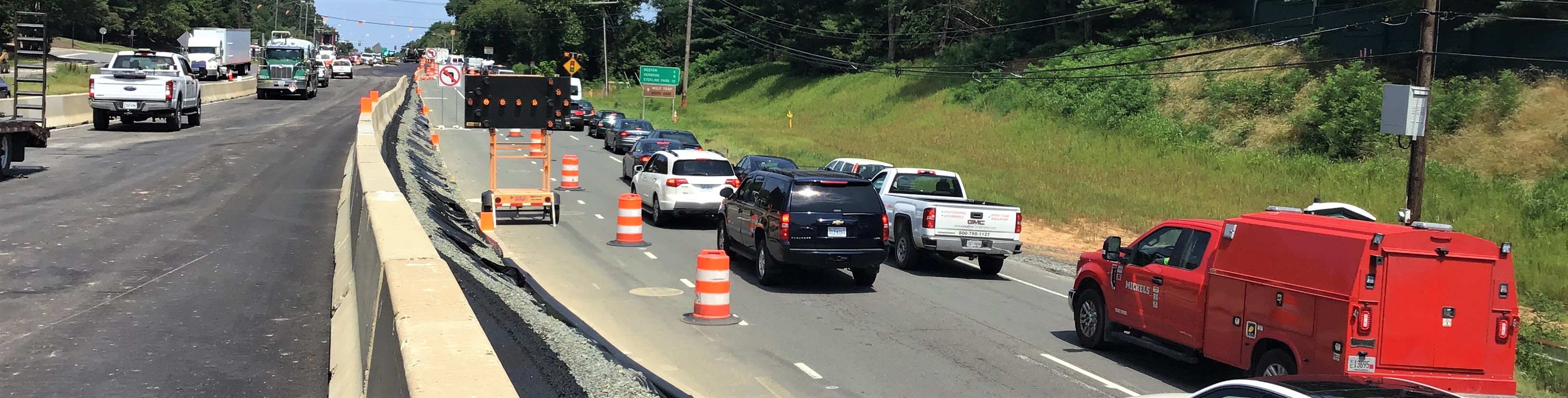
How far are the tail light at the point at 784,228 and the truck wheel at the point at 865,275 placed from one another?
4.18 ft

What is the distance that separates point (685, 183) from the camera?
2262cm

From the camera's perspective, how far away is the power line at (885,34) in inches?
2260

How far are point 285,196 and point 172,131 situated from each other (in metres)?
16.2

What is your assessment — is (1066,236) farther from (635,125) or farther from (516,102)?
(635,125)

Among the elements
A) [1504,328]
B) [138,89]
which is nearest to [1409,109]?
[1504,328]

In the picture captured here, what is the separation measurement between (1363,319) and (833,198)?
803 centimetres

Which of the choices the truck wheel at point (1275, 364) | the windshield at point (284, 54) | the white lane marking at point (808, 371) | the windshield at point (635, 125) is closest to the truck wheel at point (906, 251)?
the white lane marking at point (808, 371)

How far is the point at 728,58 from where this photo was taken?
325ft

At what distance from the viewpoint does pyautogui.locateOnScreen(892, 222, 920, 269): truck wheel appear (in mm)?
18141

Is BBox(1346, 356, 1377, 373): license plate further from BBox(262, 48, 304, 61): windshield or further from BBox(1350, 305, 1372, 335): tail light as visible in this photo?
BBox(262, 48, 304, 61): windshield

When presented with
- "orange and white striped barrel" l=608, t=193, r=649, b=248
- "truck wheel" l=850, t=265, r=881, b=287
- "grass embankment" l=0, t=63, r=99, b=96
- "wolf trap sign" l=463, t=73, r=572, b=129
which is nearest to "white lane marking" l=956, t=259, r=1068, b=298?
"truck wheel" l=850, t=265, r=881, b=287

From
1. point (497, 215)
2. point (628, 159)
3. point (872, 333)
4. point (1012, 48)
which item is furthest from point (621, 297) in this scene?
point (1012, 48)

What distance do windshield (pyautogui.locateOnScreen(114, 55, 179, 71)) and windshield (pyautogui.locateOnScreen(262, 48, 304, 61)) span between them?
928 inches

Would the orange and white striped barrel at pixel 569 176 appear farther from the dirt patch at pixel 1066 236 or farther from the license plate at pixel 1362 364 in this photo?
the license plate at pixel 1362 364
